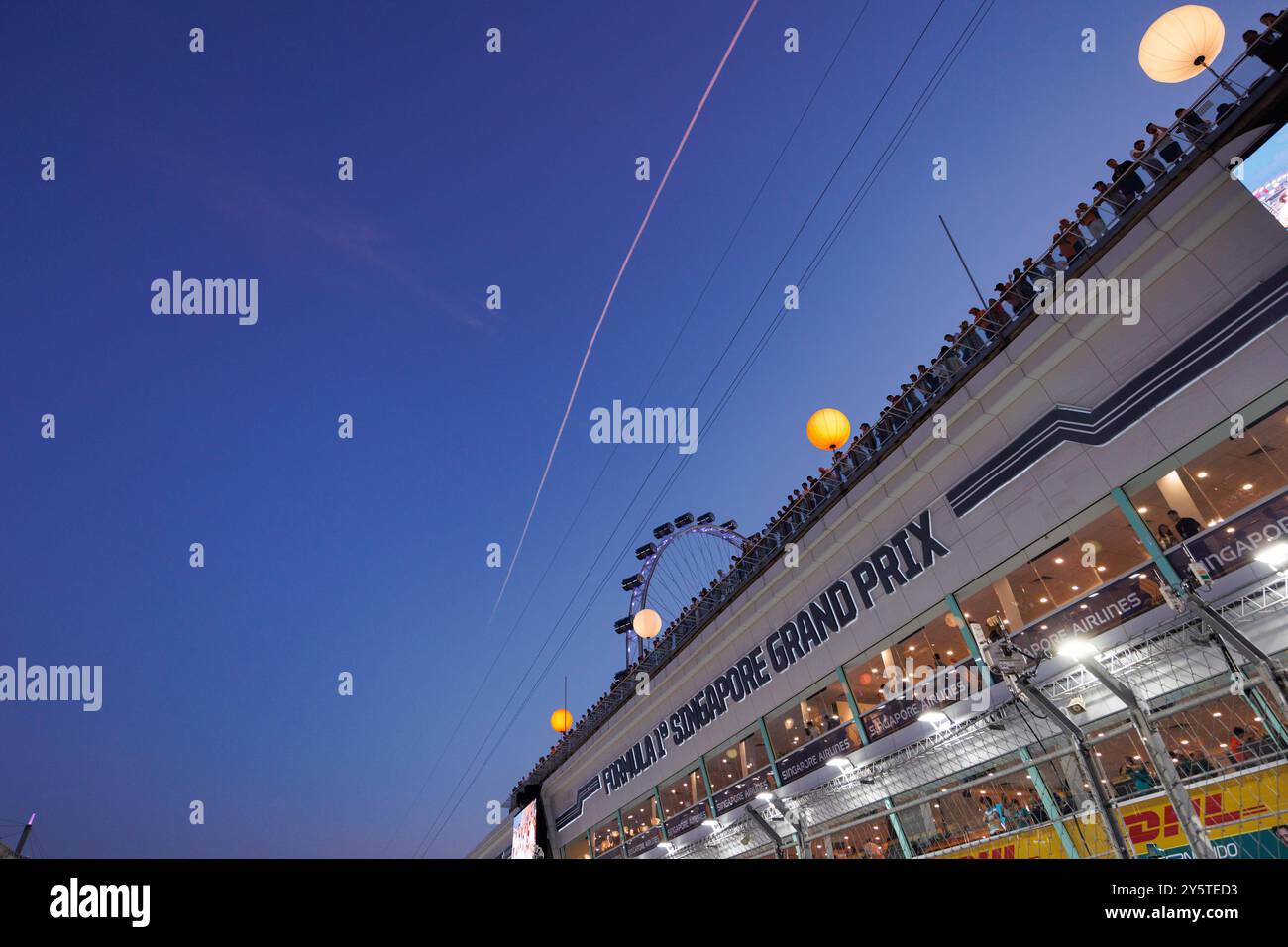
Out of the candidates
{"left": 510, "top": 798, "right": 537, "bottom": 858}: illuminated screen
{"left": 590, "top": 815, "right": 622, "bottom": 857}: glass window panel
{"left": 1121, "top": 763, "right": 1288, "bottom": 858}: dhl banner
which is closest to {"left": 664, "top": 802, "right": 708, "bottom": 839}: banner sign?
{"left": 590, "top": 815, "right": 622, "bottom": 857}: glass window panel

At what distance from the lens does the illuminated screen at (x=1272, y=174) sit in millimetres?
9539

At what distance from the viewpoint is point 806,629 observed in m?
18.4

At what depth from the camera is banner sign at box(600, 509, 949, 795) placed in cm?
1546

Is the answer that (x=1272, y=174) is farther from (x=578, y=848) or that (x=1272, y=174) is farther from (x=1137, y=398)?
(x=578, y=848)

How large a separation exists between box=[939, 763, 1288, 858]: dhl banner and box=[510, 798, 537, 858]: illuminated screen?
2638 cm

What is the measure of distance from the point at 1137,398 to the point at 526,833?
31771mm

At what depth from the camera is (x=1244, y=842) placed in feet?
29.7

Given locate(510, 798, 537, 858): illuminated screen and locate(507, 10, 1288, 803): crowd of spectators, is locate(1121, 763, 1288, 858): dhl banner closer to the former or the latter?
locate(507, 10, 1288, 803): crowd of spectators

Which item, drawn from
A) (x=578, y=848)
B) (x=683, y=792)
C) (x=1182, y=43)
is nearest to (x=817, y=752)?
(x=683, y=792)
